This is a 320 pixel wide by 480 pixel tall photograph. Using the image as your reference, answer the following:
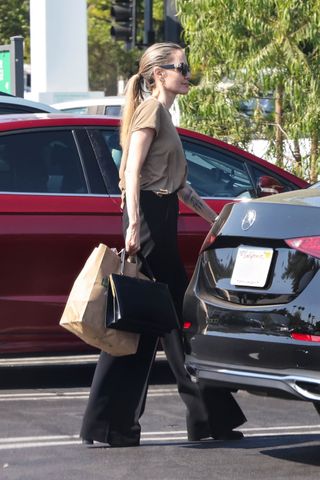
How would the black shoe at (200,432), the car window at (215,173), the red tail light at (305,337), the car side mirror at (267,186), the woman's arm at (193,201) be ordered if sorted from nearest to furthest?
the red tail light at (305,337), the black shoe at (200,432), the woman's arm at (193,201), the car side mirror at (267,186), the car window at (215,173)

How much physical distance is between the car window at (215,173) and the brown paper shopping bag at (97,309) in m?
2.14

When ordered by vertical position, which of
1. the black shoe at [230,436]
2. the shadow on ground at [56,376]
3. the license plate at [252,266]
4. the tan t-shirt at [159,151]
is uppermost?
the tan t-shirt at [159,151]

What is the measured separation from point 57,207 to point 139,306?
73.8 inches

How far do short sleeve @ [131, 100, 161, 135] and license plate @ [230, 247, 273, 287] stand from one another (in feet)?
2.48

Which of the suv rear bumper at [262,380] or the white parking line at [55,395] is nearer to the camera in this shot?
the suv rear bumper at [262,380]

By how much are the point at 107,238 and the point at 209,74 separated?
18.6ft

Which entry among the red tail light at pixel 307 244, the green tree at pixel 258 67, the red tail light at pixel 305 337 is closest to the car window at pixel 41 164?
the red tail light at pixel 307 244

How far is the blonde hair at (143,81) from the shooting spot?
621 centimetres

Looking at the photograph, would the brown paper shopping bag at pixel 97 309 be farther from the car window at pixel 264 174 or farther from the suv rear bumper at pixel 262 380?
the car window at pixel 264 174

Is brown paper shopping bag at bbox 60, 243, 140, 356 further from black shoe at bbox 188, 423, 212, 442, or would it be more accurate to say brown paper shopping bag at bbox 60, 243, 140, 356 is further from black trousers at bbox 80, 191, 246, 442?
black shoe at bbox 188, 423, 212, 442

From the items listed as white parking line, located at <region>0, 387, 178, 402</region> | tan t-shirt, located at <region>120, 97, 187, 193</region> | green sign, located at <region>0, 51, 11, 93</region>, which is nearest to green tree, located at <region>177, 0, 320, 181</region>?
green sign, located at <region>0, 51, 11, 93</region>

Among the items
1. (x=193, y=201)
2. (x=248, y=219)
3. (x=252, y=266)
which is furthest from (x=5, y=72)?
(x=252, y=266)

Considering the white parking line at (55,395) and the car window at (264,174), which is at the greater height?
the car window at (264,174)

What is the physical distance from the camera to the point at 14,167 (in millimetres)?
7645
